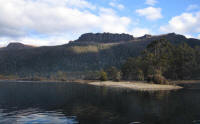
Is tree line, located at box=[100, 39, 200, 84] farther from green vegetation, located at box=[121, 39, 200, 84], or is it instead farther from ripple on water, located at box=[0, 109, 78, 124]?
ripple on water, located at box=[0, 109, 78, 124]

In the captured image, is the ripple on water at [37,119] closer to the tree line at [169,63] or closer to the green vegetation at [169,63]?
the green vegetation at [169,63]

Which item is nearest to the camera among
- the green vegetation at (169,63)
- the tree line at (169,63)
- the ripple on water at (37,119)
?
the ripple on water at (37,119)

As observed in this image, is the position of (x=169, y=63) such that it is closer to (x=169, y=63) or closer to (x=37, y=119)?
(x=169, y=63)

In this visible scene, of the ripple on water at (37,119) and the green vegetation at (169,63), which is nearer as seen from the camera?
the ripple on water at (37,119)

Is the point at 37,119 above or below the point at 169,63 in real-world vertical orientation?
below

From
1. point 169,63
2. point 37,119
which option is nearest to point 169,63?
point 169,63

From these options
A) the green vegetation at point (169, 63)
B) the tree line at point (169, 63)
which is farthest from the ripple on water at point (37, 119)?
the tree line at point (169, 63)

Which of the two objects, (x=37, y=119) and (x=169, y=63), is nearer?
(x=37, y=119)

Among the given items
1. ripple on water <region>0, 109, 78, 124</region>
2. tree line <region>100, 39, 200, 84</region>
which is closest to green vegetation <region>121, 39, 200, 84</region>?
tree line <region>100, 39, 200, 84</region>

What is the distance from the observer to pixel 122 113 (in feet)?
128

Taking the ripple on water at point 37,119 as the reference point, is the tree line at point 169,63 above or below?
above

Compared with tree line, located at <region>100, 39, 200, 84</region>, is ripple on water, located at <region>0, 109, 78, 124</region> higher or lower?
lower

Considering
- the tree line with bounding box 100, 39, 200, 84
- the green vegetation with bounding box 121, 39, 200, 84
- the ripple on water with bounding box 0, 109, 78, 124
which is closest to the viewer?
the ripple on water with bounding box 0, 109, 78, 124

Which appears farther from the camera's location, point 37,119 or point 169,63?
point 169,63
